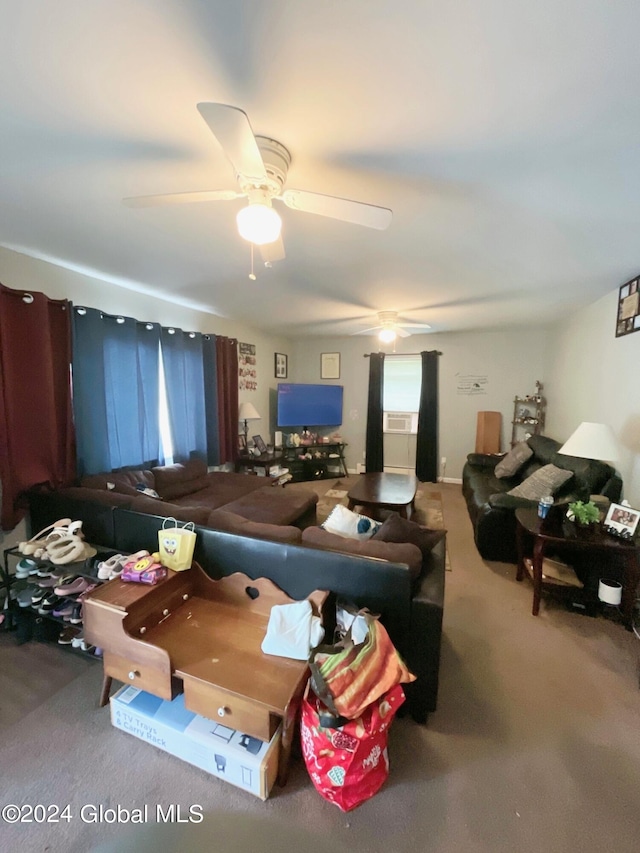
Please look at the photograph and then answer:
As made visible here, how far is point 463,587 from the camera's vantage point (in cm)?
257

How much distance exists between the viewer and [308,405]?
5.49 metres

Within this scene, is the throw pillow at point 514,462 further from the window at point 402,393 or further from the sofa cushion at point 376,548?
the sofa cushion at point 376,548

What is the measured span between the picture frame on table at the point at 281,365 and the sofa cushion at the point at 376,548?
4.29 metres

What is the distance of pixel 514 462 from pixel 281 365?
368cm

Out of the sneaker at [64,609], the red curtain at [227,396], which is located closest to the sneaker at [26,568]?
the sneaker at [64,609]

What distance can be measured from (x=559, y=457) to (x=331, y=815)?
10.7 feet

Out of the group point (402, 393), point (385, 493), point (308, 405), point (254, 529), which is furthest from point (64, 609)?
point (402, 393)

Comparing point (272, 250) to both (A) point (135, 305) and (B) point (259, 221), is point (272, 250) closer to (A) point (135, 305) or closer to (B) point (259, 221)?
(B) point (259, 221)

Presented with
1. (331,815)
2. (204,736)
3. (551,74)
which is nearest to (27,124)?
(551,74)

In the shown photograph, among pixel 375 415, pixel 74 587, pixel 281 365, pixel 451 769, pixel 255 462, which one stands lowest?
pixel 451 769

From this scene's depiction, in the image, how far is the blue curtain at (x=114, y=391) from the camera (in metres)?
2.61

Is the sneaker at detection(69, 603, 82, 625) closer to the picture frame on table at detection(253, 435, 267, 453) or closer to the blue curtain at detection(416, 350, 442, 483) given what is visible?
the picture frame on table at detection(253, 435, 267, 453)

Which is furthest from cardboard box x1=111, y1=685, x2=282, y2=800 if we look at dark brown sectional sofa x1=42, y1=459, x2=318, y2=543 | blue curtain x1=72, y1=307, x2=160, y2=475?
blue curtain x1=72, y1=307, x2=160, y2=475

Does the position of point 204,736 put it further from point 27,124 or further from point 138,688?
point 27,124
